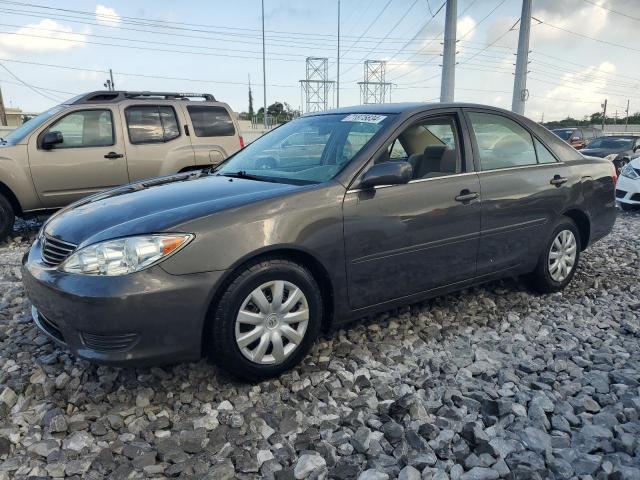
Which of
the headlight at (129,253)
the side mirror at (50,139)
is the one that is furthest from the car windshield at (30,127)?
the headlight at (129,253)

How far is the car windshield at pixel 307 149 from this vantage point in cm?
338

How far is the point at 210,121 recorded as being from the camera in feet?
26.5

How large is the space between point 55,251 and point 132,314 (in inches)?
30.0

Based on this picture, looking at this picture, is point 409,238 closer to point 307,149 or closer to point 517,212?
point 307,149

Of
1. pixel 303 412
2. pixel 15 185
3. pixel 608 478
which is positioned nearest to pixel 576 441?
pixel 608 478

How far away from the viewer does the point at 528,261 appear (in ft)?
13.9

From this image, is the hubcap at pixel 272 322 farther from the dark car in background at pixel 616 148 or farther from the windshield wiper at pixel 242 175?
the dark car in background at pixel 616 148

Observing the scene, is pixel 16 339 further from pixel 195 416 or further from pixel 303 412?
pixel 303 412

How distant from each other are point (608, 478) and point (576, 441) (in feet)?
0.90

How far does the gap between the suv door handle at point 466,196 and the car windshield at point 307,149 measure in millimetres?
736

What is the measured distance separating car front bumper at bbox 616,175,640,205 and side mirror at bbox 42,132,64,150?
9180 mm

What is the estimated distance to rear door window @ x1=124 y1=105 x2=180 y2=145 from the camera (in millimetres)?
7426

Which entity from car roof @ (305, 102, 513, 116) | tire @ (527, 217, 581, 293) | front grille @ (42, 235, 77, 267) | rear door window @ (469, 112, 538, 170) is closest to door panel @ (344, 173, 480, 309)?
rear door window @ (469, 112, 538, 170)

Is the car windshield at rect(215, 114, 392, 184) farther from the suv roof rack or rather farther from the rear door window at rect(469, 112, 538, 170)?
the suv roof rack
